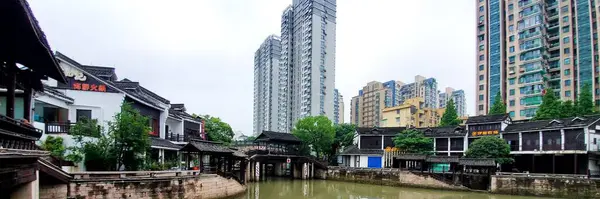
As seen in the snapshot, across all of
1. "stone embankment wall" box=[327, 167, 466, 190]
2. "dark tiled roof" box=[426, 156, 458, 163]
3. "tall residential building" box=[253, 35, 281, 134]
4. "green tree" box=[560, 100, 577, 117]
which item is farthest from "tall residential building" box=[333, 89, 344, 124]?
"dark tiled roof" box=[426, 156, 458, 163]

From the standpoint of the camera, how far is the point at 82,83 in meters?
20.1

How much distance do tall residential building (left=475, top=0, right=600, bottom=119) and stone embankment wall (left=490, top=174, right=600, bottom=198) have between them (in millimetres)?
21320

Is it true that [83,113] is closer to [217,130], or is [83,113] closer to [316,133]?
[217,130]

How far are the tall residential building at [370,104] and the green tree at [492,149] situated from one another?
5079 centimetres

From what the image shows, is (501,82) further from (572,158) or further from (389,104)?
(389,104)

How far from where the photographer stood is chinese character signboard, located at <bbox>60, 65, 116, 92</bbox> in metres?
20.0

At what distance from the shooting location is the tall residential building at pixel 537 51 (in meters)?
42.8

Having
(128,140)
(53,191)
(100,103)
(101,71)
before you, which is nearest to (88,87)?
(100,103)

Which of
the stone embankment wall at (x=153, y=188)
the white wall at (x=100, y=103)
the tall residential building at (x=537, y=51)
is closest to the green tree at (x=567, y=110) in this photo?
the tall residential building at (x=537, y=51)

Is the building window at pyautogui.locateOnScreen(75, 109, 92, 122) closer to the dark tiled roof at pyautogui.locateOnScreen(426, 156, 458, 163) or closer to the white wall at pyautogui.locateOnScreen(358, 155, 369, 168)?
the dark tiled roof at pyautogui.locateOnScreen(426, 156, 458, 163)

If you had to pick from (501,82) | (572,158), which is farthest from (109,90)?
(501,82)

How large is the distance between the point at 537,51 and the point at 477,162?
75.2ft

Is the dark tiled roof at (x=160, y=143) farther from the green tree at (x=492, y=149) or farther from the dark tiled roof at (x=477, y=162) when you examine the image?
the green tree at (x=492, y=149)

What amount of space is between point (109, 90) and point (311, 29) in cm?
4472
